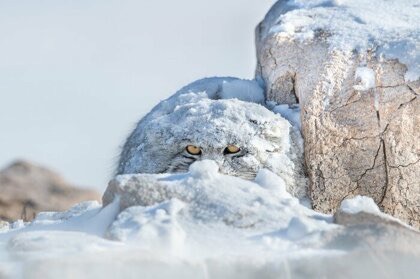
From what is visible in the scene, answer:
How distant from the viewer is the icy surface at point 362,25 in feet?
18.1

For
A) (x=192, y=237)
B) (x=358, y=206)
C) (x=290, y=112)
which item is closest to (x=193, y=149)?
(x=290, y=112)

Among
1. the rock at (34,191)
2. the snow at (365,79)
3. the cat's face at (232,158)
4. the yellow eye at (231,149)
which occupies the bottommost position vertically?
the rock at (34,191)

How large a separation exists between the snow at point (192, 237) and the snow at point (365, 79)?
2.04 m

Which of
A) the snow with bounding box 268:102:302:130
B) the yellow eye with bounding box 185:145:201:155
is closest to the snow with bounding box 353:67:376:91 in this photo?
the snow with bounding box 268:102:302:130

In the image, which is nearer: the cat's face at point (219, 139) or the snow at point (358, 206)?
the snow at point (358, 206)

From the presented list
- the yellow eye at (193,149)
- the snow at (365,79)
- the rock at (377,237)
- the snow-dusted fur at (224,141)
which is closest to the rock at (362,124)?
the snow at (365,79)

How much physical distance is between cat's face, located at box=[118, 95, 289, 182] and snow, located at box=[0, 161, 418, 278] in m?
1.79

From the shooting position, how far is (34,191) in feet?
37.1

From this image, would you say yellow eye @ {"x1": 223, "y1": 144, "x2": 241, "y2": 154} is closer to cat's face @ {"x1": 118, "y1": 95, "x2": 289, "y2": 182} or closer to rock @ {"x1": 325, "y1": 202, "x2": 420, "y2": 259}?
cat's face @ {"x1": 118, "y1": 95, "x2": 289, "y2": 182}

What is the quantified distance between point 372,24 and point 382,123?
2.04 feet

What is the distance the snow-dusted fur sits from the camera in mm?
5414

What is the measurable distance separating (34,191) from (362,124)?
6.46 m

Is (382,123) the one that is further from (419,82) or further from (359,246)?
(359,246)

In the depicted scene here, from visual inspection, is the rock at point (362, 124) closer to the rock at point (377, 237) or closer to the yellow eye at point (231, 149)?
the yellow eye at point (231, 149)
